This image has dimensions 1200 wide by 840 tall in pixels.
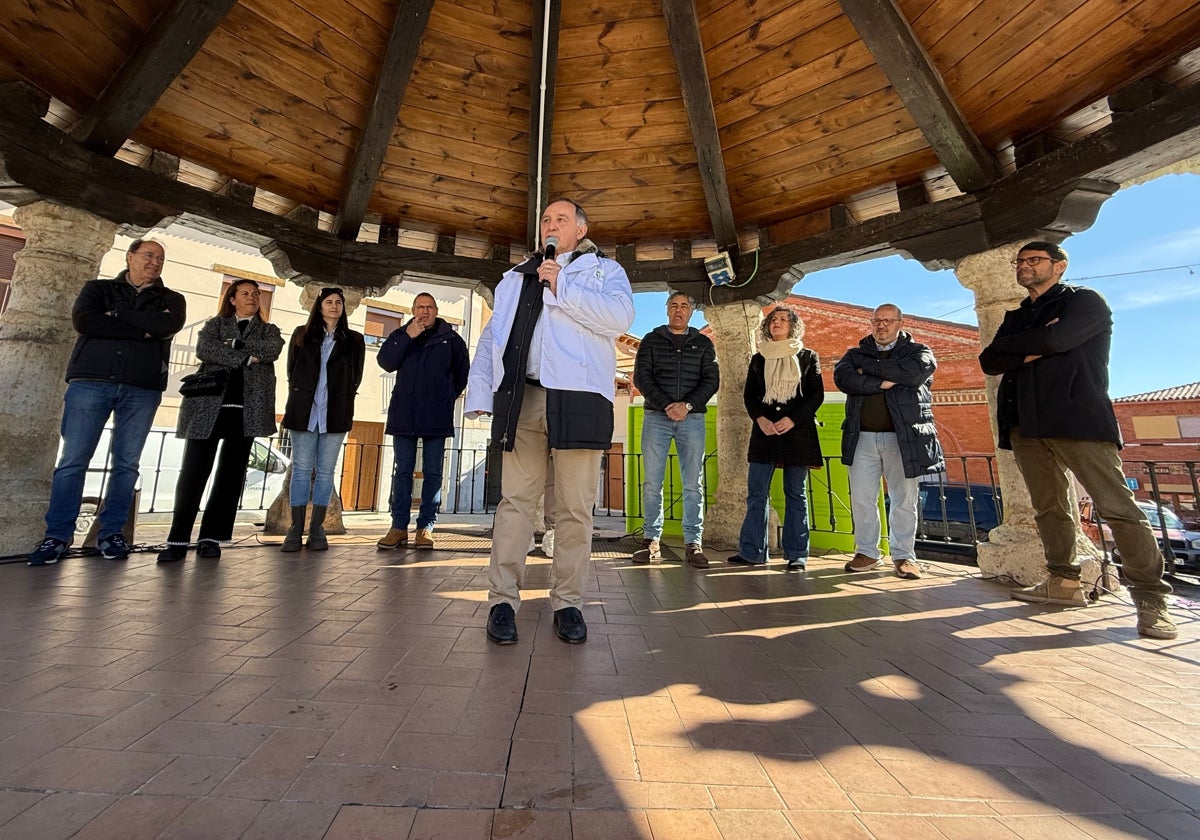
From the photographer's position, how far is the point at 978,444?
55.3ft

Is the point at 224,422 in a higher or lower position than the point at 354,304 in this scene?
lower

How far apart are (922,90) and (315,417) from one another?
563 centimetres

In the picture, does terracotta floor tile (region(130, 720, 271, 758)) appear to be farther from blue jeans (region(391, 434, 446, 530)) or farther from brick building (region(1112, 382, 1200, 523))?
brick building (region(1112, 382, 1200, 523))

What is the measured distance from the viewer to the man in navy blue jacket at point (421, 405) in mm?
4543

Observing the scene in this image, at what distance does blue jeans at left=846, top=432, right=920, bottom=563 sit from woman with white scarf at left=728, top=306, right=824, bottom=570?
445mm

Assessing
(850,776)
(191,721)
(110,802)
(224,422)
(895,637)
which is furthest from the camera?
(224,422)

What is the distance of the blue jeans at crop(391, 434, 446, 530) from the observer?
4.55 m

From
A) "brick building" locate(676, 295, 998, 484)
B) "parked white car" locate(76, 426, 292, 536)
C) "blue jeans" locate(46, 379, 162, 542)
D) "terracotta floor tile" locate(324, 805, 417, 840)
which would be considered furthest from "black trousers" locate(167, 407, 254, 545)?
"brick building" locate(676, 295, 998, 484)

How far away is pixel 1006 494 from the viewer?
4.08m

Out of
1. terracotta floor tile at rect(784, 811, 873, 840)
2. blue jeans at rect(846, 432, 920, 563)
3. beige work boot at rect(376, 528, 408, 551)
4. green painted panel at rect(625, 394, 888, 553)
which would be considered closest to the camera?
terracotta floor tile at rect(784, 811, 873, 840)

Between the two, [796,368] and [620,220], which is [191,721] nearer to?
[796,368]

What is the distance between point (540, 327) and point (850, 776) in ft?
6.84

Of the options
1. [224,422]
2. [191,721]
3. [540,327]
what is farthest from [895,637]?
[224,422]

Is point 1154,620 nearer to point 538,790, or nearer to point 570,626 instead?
point 570,626
